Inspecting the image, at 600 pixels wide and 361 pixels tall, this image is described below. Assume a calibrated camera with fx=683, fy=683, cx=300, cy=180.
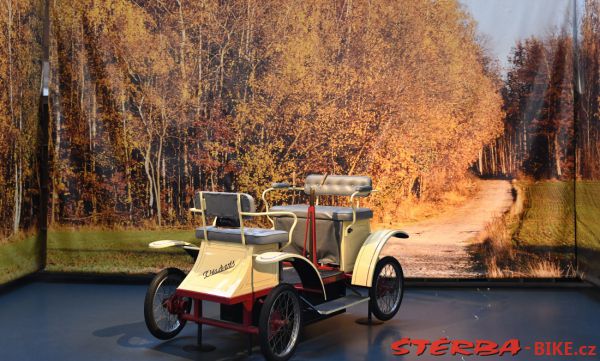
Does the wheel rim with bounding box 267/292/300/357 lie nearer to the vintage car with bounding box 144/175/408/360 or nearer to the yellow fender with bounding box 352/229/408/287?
the vintage car with bounding box 144/175/408/360

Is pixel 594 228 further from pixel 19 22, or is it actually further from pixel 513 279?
pixel 19 22

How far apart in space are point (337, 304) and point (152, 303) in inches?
51.0

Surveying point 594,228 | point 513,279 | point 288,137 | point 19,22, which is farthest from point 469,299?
point 19,22

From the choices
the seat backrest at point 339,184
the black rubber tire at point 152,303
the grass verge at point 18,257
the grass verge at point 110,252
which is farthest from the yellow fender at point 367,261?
the grass verge at point 18,257

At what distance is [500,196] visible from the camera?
23.6 ft

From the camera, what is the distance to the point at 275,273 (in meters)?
4.54

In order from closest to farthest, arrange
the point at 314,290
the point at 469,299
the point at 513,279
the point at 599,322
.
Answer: the point at 314,290, the point at 599,322, the point at 469,299, the point at 513,279

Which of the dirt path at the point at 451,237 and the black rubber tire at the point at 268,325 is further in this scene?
the dirt path at the point at 451,237

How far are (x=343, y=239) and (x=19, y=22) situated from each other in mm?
4006

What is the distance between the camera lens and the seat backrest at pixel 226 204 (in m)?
4.34

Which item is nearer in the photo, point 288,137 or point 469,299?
point 469,299

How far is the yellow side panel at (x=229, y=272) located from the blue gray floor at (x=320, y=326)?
48cm

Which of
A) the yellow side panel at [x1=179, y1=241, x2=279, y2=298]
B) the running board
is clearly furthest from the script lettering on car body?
the running board

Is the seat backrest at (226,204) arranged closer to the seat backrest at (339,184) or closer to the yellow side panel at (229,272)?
the yellow side panel at (229,272)
